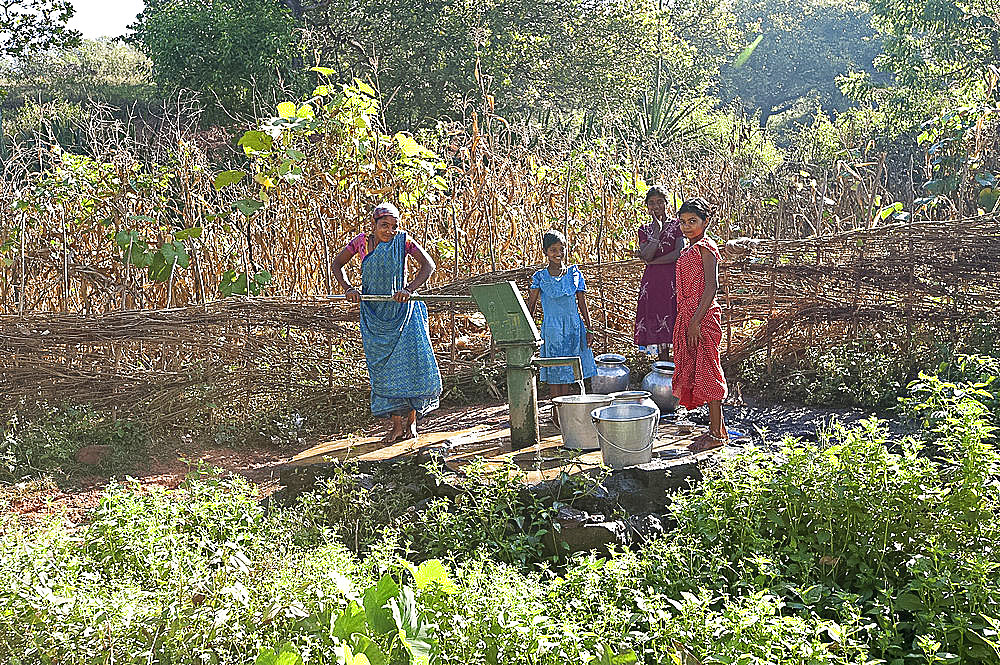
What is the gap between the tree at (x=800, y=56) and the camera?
126 feet

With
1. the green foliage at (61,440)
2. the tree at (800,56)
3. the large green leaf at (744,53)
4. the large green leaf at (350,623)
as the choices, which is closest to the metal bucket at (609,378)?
the green foliage at (61,440)

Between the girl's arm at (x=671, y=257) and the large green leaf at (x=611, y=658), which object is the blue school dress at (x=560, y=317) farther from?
the large green leaf at (x=611, y=658)

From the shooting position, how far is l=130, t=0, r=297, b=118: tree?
13.7 metres

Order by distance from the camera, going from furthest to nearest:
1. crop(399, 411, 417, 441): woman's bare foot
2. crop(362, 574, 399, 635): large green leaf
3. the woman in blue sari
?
crop(399, 411, 417, 441): woman's bare foot
the woman in blue sari
crop(362, 574, 399, 635): large green leaf

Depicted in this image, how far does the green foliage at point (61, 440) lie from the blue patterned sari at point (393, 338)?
1.65 m

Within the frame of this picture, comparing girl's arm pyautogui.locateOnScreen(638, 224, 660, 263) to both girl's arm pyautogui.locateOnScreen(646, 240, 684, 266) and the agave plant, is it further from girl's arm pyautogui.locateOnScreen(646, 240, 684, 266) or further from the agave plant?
the agave plant

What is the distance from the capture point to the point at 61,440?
5336 mm

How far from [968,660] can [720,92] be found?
3769cm

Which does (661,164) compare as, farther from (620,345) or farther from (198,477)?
(198,477)

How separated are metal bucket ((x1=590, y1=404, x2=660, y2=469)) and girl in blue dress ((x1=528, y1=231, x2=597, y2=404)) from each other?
55.9 inches

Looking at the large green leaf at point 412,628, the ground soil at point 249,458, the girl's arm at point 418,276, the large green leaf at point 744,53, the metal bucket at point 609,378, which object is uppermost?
the large green leaf at point 744,53

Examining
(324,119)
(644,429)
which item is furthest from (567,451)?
(324,119)

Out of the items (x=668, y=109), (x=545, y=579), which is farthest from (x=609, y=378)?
(x=668, y=109)

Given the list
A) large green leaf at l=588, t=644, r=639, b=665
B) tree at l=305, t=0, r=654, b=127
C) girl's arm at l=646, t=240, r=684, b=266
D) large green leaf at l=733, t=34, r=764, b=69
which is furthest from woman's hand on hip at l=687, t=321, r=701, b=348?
large green leaf at l=733, t=34, r=764, b=69
